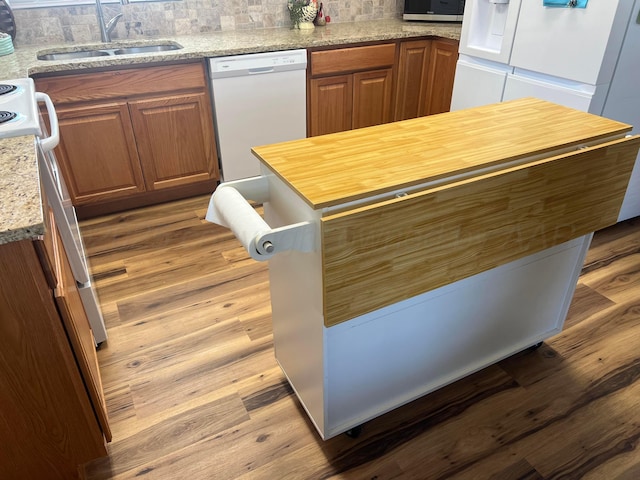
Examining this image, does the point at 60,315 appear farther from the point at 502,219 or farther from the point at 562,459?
the point at 562,459

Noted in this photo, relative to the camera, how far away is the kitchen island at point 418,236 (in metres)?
1.09

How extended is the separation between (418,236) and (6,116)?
4.19ft

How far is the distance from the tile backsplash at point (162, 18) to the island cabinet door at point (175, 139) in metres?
0.71

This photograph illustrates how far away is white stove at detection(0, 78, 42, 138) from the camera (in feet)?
4.38

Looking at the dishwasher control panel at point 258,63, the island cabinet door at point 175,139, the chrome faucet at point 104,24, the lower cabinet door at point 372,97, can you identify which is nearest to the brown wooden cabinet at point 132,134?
the island cabinet door at point 175,139

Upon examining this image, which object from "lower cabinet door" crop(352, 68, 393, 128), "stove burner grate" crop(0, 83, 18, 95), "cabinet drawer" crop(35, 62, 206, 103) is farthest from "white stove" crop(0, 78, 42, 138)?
"lower cabinet door" crop(352, 68, 393, 128)

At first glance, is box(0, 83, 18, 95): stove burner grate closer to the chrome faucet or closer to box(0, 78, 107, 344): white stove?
box(0, 78, 107, 344): white stove

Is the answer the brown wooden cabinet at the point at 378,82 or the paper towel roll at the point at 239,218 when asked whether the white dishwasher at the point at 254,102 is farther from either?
the paper towel roll at the point at 239,218

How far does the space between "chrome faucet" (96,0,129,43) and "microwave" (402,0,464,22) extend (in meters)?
2.03

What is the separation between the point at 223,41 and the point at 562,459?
8.99ft

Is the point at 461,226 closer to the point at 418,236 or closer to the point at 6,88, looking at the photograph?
the point at 418,236

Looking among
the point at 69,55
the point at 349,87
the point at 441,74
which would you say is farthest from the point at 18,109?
the point at 441,74

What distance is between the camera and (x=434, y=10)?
11.3 ft

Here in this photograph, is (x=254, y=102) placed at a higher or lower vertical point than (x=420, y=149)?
lower
